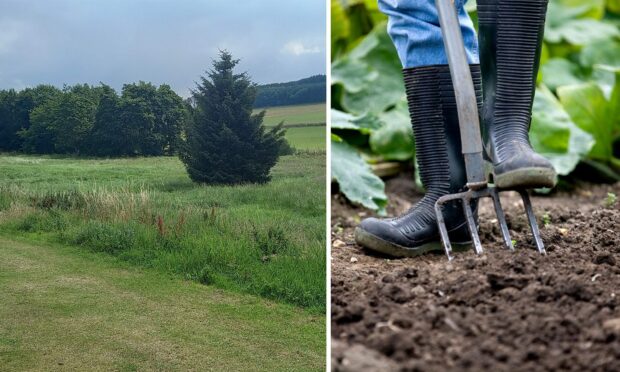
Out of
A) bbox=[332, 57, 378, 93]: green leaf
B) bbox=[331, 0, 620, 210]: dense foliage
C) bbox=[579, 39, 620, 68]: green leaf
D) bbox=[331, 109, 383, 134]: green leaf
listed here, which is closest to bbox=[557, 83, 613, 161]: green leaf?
bbox=[331, 0, 620, 210]: dense foliage

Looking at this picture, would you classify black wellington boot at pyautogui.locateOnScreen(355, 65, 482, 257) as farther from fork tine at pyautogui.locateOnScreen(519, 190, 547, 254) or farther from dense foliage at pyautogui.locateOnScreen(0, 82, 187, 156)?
dense foliage at pyautogui.locateOnScreen(0, 82, 187, 156)

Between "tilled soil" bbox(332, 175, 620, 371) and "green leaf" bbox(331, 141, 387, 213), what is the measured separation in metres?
0.63

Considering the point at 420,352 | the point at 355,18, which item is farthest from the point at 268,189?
the point at 420,352

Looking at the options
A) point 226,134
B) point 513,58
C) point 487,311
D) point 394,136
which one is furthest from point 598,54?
point 487,311

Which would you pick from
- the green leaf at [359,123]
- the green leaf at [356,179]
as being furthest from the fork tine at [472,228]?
the green leaf at [359,123]

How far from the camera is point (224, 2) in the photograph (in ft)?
8.59

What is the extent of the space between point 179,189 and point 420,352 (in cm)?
169

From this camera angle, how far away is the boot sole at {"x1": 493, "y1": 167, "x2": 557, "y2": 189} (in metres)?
1.45

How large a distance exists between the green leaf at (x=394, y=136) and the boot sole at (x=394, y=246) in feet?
4.09

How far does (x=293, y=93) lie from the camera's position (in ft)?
8.64

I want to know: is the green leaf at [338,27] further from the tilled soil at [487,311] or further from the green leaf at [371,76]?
the tilled soil at [487,311]

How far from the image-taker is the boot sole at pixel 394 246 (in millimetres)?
1811

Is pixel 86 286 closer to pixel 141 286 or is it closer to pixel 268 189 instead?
pixel 141 286

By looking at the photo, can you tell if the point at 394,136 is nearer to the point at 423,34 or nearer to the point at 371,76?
the point at 371,76
